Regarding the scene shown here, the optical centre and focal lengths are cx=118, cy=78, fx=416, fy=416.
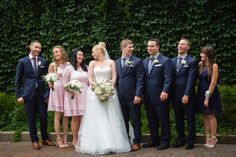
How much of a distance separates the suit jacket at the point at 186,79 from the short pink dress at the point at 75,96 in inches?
75.2

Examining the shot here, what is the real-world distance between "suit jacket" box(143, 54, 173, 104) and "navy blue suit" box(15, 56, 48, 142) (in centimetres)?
225

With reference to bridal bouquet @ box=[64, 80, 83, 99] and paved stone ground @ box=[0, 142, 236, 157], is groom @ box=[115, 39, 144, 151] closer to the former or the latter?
paved stone ground @ box=[0, 142, 236, 157]

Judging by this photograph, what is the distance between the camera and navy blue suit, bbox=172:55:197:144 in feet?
26.7

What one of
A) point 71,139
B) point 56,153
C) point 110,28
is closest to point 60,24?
point 110,28

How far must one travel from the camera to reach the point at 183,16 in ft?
40.7

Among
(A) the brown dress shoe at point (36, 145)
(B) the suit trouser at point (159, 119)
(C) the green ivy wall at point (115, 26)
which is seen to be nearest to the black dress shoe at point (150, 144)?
(B) the suit trouser at point (159, 119)

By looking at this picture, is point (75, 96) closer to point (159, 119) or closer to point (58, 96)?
point (58, 96)

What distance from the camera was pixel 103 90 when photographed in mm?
8211

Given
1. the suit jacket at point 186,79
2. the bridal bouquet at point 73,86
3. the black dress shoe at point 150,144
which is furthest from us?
the black dress shoe at point 150,144

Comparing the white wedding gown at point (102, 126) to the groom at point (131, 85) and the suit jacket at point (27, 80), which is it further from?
the suit jacket at point (27, 80)

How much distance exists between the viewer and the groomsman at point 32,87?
8727 millimetres

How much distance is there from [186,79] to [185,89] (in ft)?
0.73

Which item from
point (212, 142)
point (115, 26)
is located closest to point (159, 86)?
point (212, 142)

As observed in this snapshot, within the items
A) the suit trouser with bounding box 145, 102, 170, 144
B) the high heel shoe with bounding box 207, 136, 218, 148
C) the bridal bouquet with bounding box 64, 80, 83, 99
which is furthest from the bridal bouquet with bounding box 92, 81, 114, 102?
the high heel shoe with bounding box 207, 136, 218, 148
